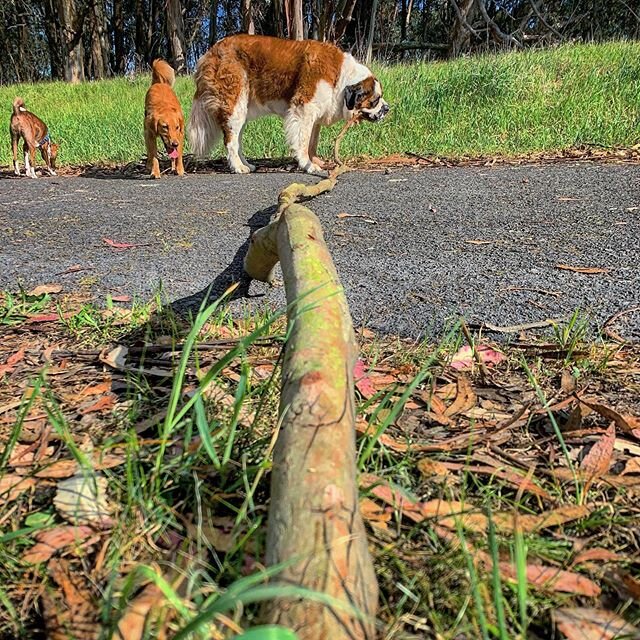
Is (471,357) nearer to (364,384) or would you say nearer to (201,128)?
(364,384)

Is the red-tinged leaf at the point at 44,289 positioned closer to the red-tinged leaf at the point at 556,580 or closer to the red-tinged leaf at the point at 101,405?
the red-tinged leaf at the point at 101,405

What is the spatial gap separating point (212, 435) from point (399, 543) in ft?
1.18

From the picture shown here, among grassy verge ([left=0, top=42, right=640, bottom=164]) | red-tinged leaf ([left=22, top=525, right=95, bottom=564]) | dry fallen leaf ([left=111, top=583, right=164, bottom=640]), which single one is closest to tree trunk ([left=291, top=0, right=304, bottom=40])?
grassy verge ([left=0, top=42, right=640, bottom=164])

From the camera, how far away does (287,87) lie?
20.3 ft

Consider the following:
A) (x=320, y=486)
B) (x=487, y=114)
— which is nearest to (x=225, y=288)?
(x=320, y=486)

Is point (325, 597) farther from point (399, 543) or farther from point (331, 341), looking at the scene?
point (331, 341)

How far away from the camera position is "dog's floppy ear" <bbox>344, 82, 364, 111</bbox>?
609 cm

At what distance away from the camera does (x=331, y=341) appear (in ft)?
3.01

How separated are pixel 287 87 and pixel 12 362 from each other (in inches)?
213

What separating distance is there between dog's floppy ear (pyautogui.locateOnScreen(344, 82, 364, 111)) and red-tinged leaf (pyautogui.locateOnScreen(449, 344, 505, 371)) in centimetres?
515

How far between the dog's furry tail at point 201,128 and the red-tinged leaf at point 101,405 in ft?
18.6

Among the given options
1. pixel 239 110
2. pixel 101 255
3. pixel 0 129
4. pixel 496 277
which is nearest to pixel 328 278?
pixel 496 277

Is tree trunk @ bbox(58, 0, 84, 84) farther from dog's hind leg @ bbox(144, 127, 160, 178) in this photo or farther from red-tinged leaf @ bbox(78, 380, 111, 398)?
red-tinged leaf @ bbox(78, 380, 111, 398)

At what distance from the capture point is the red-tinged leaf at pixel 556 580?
0.72m
